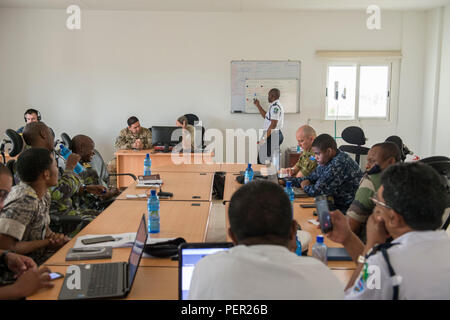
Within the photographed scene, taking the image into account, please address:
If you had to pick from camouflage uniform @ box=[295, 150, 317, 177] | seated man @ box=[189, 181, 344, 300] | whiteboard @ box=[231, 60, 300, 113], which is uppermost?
whiteboard @ box=[231, 60, 300, 113]

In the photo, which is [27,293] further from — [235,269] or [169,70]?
[169,70]

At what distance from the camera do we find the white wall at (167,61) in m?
7.22

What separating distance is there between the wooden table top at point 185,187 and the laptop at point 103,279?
1.44 metres

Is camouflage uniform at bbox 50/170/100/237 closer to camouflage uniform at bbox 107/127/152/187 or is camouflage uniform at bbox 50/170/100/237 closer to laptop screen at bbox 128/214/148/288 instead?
laptop screen at bbox 128/214/148/288

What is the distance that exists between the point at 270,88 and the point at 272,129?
88 centimetres

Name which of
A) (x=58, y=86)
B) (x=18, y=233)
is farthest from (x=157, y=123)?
(x=18, y=233)

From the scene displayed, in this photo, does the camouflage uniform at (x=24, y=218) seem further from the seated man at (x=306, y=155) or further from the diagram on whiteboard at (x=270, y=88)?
the diagram on whiteboard at (x=270, y=88)

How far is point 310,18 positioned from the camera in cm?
719

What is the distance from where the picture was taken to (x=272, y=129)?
6.96 m

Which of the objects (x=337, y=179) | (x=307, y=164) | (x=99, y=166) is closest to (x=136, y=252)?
(x=337, y=179)

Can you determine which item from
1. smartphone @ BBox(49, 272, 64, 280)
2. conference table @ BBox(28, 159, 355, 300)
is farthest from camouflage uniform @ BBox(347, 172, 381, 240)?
smartphone @ BBox(49, 272, 64, 280)

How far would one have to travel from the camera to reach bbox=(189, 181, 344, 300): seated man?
98 cm

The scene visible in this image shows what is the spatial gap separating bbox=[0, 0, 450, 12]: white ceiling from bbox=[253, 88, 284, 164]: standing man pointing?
1.43 meters

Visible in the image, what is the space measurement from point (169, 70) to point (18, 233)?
567 centimetres
